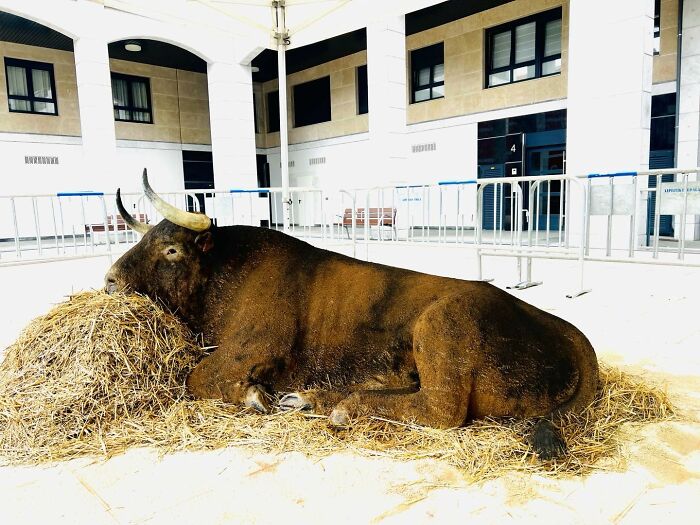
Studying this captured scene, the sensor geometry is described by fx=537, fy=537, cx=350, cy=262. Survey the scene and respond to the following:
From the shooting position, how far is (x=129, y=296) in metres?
3.13

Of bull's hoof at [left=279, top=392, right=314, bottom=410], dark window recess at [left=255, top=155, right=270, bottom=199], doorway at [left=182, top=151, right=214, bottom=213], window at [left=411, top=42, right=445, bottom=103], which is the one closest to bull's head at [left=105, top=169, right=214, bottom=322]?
bull's hoof at [left=279, top=392, right=314, bottom=410]

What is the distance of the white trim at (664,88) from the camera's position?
43.3 feet

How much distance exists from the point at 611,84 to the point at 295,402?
10.1m

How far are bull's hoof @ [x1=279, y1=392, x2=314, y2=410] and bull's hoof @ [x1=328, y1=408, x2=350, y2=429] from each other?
185 mm

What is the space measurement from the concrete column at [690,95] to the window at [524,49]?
13.0 feet

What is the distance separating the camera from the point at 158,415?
115 inches

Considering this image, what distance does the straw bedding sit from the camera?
253cm

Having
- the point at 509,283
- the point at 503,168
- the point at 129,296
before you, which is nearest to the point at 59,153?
the point at 503,168

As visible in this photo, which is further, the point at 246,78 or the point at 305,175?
the point at 305,175

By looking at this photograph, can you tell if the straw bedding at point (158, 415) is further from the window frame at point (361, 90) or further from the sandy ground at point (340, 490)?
the window frame at point (361, 90)

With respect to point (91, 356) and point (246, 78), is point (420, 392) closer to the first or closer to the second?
point (91, 356)

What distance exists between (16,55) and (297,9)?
16.7 meters

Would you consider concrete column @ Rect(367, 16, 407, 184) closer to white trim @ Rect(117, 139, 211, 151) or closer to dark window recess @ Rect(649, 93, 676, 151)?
dark window recess @ Rect(649, 93, 676, 151)

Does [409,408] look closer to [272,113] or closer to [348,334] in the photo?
[348,334]
